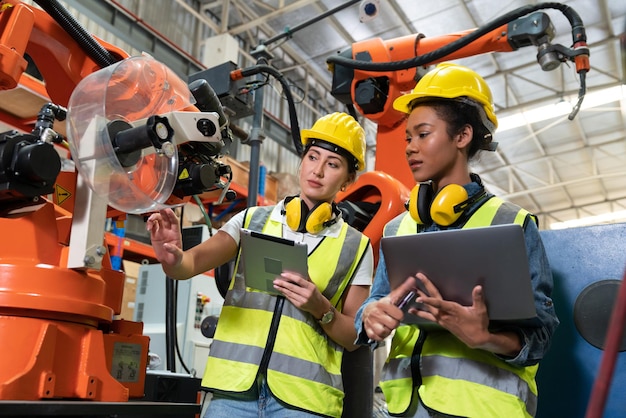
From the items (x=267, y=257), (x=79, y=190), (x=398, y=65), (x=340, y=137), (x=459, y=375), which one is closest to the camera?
(x=459, y=375)

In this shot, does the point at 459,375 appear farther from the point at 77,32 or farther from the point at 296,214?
the point at 77,32

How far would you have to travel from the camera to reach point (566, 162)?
10.4m

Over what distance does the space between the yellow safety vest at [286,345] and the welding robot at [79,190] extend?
256mm

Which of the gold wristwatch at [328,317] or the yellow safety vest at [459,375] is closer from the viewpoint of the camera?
the yellow safety vest at [459,375]

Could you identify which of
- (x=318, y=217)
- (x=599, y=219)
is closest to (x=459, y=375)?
(x=318, y=217)

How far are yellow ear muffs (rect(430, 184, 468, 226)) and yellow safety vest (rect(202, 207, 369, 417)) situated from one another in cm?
41

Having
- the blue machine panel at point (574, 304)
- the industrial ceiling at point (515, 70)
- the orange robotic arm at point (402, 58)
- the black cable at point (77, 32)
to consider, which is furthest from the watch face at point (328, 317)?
the industrial ceiling at point (515, 70)

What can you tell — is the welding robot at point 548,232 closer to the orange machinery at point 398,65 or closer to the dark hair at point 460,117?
the orange machinery at point 398,65

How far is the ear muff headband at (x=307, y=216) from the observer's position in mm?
1711

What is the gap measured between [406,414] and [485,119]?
82 centimetres

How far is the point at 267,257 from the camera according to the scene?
4.84ft

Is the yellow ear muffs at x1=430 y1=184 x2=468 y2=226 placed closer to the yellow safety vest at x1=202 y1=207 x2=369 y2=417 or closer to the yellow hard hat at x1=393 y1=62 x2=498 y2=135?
the yellow hard hat at x1=393 y1=62 x2=498 y2=135

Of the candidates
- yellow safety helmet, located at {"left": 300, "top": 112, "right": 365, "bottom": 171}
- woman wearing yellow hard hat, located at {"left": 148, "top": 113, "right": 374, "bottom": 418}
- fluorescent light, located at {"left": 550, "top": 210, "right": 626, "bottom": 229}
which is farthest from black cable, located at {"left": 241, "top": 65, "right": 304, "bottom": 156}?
fluorescent light, located at {"left": 550, "top": 210, "right": 626, "bottom": 229}

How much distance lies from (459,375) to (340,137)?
88 centimetres
